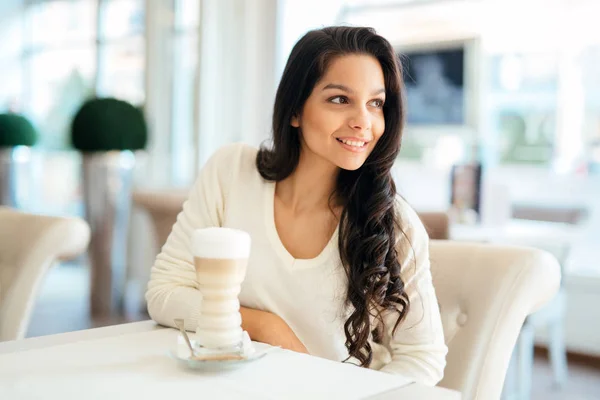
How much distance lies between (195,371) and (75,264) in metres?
6.64

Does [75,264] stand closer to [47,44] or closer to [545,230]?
[47,44]

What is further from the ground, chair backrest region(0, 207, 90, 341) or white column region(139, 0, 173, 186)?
white column region(139, 0, 173, 186)

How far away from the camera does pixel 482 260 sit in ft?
4.82

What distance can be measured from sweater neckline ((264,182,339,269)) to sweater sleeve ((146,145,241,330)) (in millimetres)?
115

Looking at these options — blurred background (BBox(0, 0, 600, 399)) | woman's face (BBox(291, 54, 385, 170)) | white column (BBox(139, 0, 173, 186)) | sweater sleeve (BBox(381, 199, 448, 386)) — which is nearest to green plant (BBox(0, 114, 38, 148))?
blurred background (BBox(0, 0, 600, 399))

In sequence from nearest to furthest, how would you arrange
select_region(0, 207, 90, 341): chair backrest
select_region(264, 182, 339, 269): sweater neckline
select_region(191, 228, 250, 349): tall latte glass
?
1. select_region(191, 228, 250, 349): tall latte glass
2. select_region(264, 182, 339, 269): sweater neckline
3. select_region(0, 207, 90, 341): chair backrest

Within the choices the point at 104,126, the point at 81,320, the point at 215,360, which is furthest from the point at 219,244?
the point at 81,320

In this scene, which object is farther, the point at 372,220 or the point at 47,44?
the point at 47,44

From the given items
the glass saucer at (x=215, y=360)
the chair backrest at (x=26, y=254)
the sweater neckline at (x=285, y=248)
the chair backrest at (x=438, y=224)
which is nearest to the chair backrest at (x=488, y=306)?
the sweater neckline at (x=285, y=248)

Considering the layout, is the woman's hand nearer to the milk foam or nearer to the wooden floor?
the milk foam

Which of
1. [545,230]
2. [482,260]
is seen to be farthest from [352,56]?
[545,230]

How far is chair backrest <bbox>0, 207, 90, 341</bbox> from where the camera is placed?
174cm

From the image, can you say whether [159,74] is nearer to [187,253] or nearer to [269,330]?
[187,253]

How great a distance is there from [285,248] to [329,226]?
11cm
